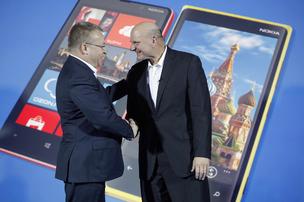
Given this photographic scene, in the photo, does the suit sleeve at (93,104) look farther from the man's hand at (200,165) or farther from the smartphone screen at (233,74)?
the smartphone screen at (233,74)

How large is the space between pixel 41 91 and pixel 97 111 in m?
0.97

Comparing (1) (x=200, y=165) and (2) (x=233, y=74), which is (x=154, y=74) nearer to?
(1) (x=200, y=165)

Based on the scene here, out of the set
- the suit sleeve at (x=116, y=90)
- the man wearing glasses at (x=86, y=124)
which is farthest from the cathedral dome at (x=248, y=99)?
the man wearing glasses at (x=86, y=124)

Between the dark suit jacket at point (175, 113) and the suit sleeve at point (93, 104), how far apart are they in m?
0.15

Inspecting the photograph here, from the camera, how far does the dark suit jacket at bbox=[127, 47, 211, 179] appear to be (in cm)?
115

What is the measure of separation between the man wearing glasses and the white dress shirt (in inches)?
5.3

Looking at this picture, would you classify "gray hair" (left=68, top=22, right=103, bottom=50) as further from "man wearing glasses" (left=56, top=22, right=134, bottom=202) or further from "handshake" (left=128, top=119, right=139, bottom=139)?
"handshake" (left=128, top=119, right=139, bottom=139)

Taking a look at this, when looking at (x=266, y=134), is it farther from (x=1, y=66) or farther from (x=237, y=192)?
(x=1, y=66)

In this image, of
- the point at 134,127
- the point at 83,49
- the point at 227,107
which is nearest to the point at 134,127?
the point at 134,127

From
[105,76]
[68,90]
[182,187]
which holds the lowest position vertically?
[182,187]

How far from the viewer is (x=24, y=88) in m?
2.02

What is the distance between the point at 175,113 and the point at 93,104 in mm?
252

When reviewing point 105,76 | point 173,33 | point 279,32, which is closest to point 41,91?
point 105,76

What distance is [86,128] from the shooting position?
113 cm
